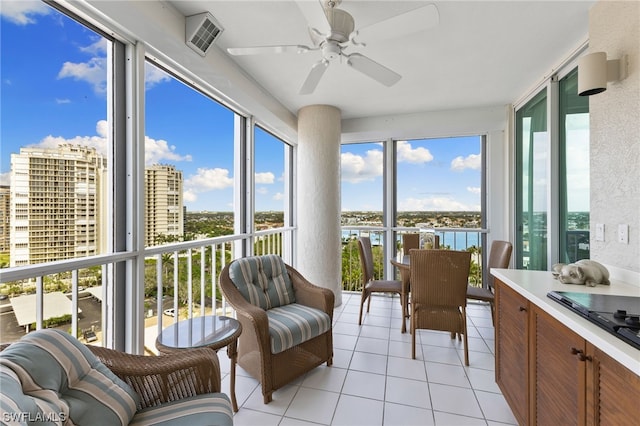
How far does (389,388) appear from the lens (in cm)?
210

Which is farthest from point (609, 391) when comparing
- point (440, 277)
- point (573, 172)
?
point (573, 172)

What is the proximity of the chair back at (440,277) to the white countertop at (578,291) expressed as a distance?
1.67ft

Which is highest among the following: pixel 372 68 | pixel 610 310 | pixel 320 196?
pixel 372 68

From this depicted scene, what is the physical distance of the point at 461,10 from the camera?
1.92 metres

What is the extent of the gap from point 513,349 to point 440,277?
0.83m

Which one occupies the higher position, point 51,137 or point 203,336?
point 51,137

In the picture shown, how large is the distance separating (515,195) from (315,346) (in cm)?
311

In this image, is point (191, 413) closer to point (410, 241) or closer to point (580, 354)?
point (580, 354)

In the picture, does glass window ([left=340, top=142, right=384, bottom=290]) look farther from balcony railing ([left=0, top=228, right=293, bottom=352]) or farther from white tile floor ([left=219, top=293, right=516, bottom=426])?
balcony railing ([left=0, top=228, right=293, bottom=352])

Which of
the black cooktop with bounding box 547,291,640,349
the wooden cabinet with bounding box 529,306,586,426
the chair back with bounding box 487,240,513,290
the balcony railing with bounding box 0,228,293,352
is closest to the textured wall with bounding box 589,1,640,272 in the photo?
the black cooktop with bounding box 547,291,640,349

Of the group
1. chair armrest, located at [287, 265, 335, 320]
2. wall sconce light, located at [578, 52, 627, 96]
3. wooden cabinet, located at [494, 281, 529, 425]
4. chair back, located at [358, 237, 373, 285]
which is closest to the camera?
wooden cabinet, located at [494, 281, 529, 425]

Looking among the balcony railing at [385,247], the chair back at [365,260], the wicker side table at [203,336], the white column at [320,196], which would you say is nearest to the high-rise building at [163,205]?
the wicker side table at [203,336]

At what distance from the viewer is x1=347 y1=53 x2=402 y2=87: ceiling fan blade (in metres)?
1.84

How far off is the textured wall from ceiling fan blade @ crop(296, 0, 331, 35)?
1.70 m
